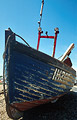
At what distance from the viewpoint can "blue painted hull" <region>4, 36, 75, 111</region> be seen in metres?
3.30

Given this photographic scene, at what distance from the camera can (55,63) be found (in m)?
4.12

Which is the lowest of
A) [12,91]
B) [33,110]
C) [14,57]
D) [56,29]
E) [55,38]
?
[33,110]

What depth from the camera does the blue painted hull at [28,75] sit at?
3.30 m

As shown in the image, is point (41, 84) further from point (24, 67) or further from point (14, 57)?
point (14, 57)

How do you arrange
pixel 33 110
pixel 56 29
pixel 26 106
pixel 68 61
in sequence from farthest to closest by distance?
pixel 56 29, pixel 68 61, pixel 33 110, pixel 26 106

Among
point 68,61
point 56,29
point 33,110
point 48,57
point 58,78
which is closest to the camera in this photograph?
point 48,57

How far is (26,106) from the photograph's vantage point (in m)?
3.64

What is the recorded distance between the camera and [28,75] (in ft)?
11.3

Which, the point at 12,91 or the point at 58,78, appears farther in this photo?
the point at 58,78

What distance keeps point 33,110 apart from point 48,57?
320 cm

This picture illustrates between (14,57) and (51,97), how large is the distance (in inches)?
89.9

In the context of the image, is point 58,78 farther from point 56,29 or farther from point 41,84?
point 56,29

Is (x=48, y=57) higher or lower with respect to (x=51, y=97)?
higher

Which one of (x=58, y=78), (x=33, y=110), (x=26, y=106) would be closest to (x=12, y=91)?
(x=26, y=106)
